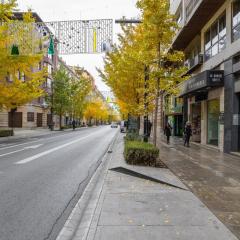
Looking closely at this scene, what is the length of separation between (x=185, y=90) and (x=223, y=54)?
5.75m

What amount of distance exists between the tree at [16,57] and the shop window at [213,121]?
13533 mm

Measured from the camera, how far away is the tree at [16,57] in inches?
985

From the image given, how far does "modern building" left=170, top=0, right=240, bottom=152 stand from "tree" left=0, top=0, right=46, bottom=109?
38.9ft

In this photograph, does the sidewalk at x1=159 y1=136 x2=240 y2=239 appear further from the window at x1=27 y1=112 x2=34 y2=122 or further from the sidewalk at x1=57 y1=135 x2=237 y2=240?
the window at x1=27 y1=112 x2=34 y2=122

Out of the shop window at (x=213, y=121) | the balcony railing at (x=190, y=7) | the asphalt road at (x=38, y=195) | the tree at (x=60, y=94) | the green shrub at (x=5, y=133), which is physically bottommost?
the asphalt road at (x=38, y=195)

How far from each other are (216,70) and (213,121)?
13.1 feet

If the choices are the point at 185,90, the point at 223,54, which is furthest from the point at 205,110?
the point at 223,54

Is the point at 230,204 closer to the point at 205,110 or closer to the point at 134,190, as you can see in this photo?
the point at 134,190

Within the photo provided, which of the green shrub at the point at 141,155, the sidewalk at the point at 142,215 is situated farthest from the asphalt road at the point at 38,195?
the green shrub at the point at 141,155

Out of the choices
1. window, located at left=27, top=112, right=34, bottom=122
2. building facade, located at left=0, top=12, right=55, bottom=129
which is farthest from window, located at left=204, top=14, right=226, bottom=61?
window, located at left=27, top=112, right=34, bottom=122

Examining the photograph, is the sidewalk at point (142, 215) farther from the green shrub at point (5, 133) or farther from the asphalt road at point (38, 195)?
the green shrub at point (5, 133)

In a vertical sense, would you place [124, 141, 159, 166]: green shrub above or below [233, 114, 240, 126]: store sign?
below

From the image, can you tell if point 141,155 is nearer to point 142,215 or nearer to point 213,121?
point 142,215

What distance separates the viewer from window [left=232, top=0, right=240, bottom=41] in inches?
656
